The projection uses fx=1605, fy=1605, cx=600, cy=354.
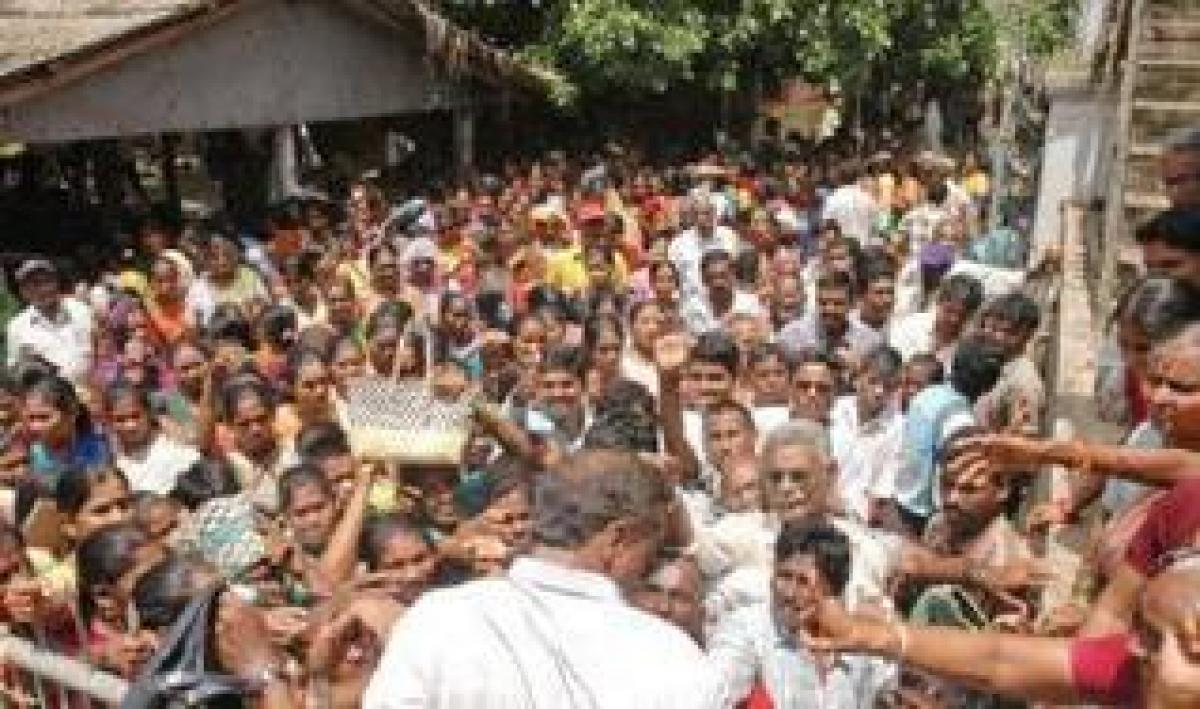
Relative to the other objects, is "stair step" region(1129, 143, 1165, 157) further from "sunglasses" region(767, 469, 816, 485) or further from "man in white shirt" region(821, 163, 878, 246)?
"man in white shirt" region(821, 163, 878, 246)

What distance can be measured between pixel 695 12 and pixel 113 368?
1141cm

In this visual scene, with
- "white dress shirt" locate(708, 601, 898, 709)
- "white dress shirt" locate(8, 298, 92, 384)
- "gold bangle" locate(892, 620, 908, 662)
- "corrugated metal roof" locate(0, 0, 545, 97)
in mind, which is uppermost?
"corrugated metal roof" locate(0, 0, 545, 97)

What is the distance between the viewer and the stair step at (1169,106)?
8.09 m

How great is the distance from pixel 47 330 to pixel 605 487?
21.6ft

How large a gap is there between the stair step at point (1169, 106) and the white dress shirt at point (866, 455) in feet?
9.71

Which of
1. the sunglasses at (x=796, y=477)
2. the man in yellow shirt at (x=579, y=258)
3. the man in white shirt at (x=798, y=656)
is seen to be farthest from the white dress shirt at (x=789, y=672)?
the man in yellow shirt at (x=579, y=258)

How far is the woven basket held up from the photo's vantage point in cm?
558

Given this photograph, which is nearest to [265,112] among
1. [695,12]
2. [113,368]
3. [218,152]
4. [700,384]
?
[218,152]

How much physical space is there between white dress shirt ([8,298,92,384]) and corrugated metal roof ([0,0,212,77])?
3359 mm

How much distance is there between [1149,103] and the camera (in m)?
8.27

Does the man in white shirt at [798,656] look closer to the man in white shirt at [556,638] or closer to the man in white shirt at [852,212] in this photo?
the man in white shirt at [556,638]

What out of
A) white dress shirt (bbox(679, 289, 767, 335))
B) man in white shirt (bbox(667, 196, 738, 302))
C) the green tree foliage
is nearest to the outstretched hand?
white dress shirt (bbox(679, 289, 767, 335))

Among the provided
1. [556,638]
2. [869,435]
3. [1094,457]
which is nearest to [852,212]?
[869,435]

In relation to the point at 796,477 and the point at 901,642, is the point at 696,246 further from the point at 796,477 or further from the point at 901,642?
the point at 901,642
